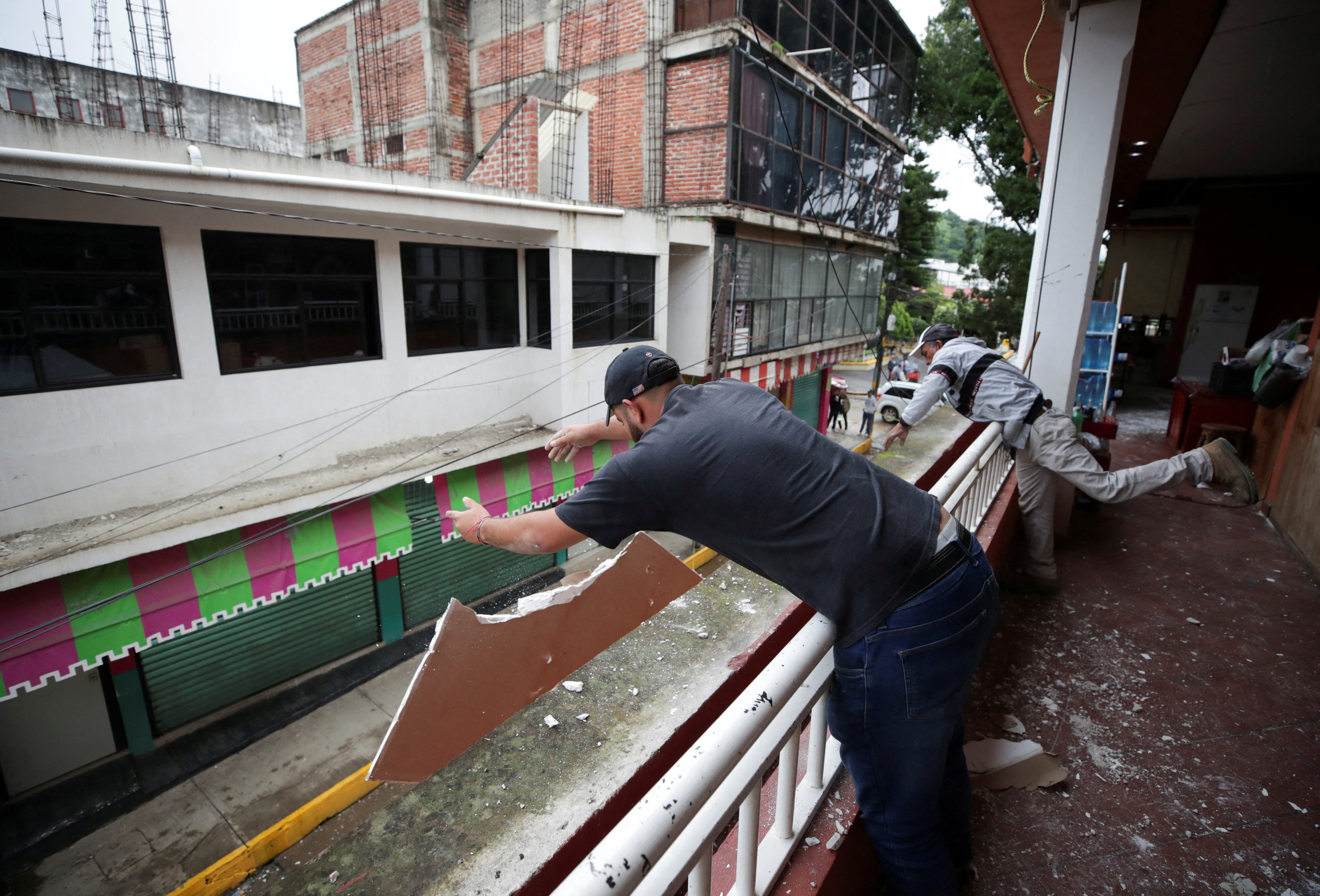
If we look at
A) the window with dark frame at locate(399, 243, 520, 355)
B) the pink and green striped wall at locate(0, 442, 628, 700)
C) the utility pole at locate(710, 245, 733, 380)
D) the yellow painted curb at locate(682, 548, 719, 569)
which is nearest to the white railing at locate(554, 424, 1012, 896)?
the pink and green striped wall at locate(0, 442, 628, 700)

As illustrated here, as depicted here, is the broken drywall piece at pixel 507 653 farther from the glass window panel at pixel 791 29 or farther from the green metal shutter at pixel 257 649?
the glass window panel at pixel 791 29

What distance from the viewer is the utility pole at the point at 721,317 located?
10.5 metres

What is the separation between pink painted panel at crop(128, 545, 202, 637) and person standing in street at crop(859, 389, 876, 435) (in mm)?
15955

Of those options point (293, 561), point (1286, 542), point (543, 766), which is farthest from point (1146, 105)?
point (293, 561)

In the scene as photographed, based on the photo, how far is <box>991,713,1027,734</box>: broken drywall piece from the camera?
7.52 feet

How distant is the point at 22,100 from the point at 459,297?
366 inches

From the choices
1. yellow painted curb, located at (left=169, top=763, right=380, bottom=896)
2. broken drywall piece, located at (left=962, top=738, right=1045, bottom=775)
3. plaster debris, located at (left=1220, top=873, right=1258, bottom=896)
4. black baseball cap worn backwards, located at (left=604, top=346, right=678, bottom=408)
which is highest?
black baseball cap worn backwards, located at (left=604, top=346, right=678, bottom=408)

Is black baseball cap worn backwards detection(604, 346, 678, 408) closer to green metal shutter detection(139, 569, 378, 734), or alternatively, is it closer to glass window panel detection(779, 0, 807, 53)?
green metal shutter detection(139, 569, 378, 734)

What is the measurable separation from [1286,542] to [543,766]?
501 centimetres

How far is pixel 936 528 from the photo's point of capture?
1487 mm

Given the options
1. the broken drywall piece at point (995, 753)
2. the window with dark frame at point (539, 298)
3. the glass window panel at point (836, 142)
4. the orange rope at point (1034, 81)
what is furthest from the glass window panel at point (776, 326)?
the broken drywall piece at point (995, 753)

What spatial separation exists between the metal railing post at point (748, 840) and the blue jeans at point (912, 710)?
0.37 m

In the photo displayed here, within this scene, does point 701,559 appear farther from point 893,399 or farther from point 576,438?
point 893,399

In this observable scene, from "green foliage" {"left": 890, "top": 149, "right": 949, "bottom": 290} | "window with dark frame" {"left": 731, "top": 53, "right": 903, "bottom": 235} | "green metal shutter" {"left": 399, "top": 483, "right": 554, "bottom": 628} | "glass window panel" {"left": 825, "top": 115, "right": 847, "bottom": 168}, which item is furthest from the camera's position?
"green foliage" {"left": 890, "top": 149, "right": 949, "bottom": 290}
